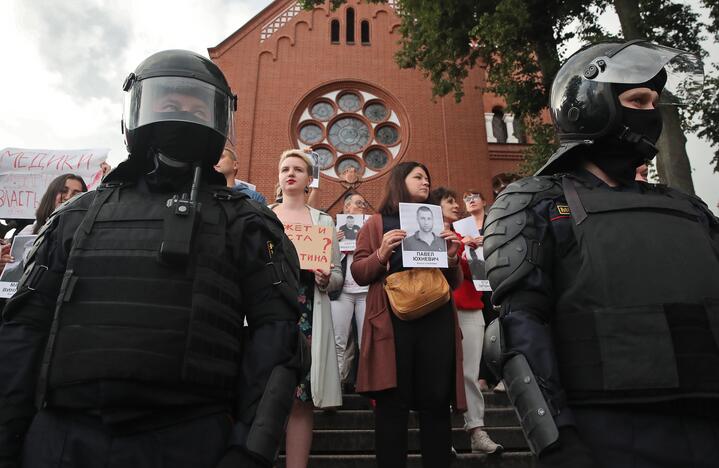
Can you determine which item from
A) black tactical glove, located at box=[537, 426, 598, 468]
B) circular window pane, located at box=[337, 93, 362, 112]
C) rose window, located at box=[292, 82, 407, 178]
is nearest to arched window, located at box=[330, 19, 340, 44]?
rose window, located at box=[292, 82, 407, 178]

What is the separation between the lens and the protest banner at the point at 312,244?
3.62 m

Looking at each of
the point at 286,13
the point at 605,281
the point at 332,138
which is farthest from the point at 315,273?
the point at 286,13

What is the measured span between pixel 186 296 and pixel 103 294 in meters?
0.27

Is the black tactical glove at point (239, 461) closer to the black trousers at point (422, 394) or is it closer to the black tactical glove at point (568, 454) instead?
the black tactical glove at point (568, 454)

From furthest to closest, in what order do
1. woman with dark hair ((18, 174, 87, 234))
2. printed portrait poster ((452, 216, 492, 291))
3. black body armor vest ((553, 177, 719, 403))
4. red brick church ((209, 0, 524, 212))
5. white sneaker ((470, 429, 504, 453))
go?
red brick church ((209, 0, 524, 212)), printed portrait poster ((452, 216, 492, 291)), woman with dark hair ((18, 174, 87, 234)), white sneaker ((470, 429, 504, 453)), black body armor vest ((553, 177, 719, 403))

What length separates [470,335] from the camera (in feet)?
15.4

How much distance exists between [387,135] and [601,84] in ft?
52.3

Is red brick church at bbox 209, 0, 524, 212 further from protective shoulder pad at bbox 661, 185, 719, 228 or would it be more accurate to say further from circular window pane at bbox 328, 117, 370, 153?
protective shoulder pad at bbox 661, 185, 719, 228

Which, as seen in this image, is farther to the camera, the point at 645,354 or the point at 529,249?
the point at 529,249

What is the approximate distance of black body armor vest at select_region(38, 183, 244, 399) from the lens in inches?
63.8

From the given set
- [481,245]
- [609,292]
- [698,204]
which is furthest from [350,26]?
[609,292]

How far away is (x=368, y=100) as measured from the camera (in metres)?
18.0

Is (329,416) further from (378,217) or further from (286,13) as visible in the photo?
(286,13)

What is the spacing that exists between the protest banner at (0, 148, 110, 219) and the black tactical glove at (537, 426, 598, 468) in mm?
6134
